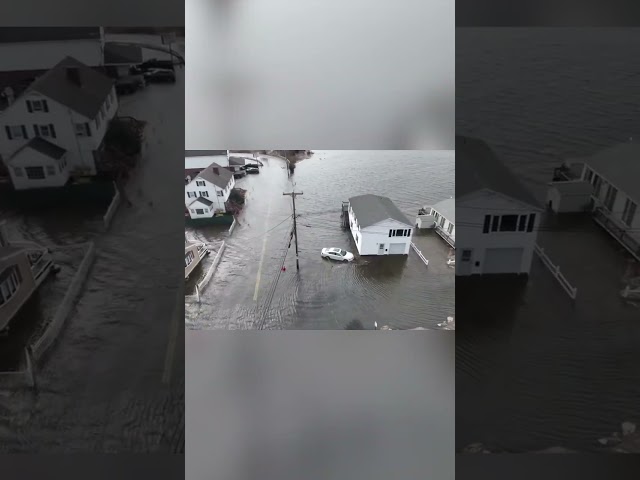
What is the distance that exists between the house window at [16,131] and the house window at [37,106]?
7 cm

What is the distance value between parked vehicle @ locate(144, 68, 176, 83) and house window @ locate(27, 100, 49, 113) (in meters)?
0.36

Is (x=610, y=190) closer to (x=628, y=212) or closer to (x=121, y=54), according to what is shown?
(x=628, y=212)

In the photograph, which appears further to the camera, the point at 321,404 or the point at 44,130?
the point at 321,404

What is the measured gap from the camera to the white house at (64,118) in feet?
4.57

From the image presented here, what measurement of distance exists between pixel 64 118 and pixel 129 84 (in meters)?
0.25

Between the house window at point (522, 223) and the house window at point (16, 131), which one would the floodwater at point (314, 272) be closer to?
the house window at point (522, 223)

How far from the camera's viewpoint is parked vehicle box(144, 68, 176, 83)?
1380 millimetres

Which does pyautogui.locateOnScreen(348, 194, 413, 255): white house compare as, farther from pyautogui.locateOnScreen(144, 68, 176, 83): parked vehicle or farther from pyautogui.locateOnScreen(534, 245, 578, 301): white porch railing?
pyautogui.locateOnScreen(144, 68, 176, 83): parked vehicle

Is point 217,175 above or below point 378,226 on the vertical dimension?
above

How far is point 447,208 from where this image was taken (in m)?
1.43

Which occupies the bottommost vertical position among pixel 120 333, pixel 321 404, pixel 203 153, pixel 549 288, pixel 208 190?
pixel 321 404

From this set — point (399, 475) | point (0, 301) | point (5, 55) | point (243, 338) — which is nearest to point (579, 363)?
point (399, 475)

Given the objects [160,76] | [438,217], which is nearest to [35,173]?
[160,76]

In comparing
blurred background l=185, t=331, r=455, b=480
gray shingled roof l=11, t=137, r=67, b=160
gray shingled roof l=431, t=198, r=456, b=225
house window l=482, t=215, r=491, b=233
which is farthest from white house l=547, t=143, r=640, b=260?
gray shingled roof l=11, t=137, r=67, b=160
